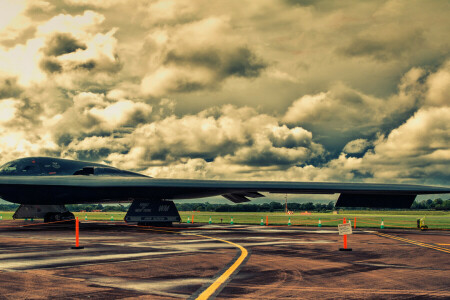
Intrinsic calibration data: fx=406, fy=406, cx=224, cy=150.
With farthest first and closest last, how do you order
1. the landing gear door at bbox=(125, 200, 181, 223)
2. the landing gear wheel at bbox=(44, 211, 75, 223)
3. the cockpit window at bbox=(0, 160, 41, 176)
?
1. the landing gear wheel at bbox=(44, 211, 75, 223)
2. the cockpit window at bbox=(0, 160, 41, 176)
3. the landing gear door at bbox=(125, 200, 181, 223)

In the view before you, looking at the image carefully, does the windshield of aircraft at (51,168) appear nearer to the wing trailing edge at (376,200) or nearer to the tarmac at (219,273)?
the tarmac at (219,273)

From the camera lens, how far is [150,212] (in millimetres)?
23594

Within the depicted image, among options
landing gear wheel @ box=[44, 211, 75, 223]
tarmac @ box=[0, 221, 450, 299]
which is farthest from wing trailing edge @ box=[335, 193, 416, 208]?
landing gear wheel @ box=[44, 211, 75, 223]

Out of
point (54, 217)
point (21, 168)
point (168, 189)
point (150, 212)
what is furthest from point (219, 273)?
point (54, 217)

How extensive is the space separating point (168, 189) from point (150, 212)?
82.0 inches

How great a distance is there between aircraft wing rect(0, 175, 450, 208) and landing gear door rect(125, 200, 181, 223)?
470mm

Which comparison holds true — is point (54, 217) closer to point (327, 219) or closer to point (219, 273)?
point (219, 273)

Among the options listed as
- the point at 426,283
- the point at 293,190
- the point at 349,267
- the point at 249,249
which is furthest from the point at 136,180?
the point at 426,283

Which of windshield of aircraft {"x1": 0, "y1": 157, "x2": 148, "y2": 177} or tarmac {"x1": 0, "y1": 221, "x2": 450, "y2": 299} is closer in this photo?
tarmac {"x1": 0, "y1": 221, "x2": 450, "y2": 299}

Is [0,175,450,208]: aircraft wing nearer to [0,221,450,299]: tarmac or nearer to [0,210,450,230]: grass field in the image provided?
[0,210,450,230]: grass field

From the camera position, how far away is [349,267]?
351 inches

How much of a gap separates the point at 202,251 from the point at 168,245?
2.03m

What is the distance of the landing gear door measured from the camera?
23344 mm

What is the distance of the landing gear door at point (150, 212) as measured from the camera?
23344 mm
